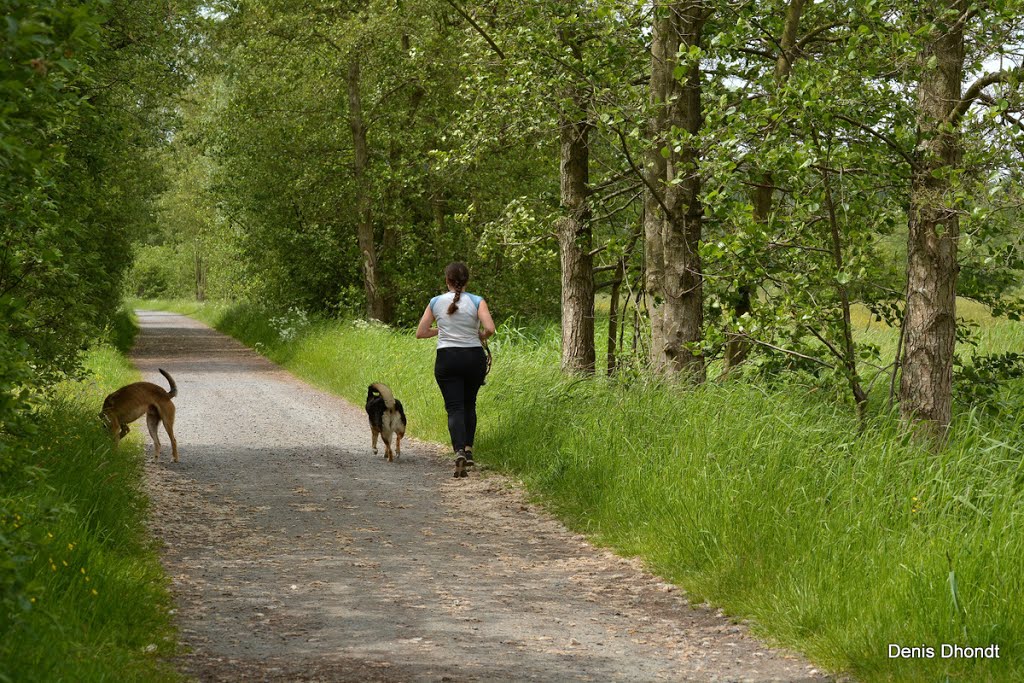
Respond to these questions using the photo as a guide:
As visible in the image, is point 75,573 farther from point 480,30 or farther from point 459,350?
point 480,30

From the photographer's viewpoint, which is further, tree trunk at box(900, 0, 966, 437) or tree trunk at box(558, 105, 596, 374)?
tree trunk at box(558, 105, 596, 374)

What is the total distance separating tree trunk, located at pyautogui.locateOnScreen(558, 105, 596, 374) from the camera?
13.8m

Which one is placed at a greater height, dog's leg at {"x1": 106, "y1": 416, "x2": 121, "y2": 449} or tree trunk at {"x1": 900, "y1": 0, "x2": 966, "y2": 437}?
tree trunk at {"x1": 900, "y1": 0, "x2": 966, "y2": 437}

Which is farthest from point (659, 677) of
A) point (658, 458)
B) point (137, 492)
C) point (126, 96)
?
point (126, 96)

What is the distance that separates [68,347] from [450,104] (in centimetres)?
1505

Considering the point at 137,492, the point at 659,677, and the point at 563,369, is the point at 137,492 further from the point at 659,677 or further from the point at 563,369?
the point at 563,369

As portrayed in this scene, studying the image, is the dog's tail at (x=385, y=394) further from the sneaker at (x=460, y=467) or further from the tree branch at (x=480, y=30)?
the tree branch at (x=480, y=30)

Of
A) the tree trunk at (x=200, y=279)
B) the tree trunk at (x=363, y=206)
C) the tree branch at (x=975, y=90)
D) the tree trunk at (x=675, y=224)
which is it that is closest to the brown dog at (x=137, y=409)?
the tree trunk at (x=675, y=224)

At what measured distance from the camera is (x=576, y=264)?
13961 mm

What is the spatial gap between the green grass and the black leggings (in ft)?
10.7

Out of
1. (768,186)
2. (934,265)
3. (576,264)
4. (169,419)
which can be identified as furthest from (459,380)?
(934,265)

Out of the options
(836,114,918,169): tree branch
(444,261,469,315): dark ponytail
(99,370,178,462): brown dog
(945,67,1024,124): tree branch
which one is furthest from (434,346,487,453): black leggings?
(945,67,1024,124): tree branch

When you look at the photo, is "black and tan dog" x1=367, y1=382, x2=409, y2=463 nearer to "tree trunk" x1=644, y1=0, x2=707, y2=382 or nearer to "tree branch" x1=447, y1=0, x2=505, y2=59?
"tree trunk" x1=644, y1=0, x2=707, y2=382

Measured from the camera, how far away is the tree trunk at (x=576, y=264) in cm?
1377
